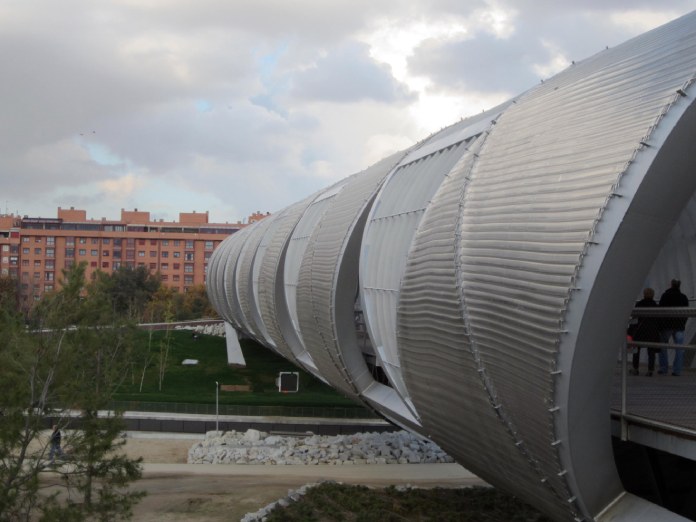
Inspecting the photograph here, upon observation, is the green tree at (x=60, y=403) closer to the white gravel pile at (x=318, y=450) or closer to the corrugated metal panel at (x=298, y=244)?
the corrugated metal panel at (x=298, y=244)

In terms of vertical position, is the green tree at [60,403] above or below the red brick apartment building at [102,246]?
below

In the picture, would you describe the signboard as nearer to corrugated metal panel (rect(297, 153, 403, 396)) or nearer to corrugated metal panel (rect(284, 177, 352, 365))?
corrugated metal panel (rect(284, 177, 352, 365))

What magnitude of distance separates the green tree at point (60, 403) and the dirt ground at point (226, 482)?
247 cm

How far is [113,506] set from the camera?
1459 centimetres

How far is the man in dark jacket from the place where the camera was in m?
9.55

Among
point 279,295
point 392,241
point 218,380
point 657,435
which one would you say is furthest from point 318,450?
point 657,435

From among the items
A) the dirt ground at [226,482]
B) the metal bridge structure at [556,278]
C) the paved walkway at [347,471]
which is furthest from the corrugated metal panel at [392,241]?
the paved walkway at [347,471]

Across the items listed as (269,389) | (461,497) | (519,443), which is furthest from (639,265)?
(269,389)

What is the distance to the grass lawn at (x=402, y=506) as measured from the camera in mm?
16750

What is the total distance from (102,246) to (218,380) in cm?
7199

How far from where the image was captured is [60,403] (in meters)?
15.4

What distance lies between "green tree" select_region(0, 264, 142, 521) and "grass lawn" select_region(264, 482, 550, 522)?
3522 mm

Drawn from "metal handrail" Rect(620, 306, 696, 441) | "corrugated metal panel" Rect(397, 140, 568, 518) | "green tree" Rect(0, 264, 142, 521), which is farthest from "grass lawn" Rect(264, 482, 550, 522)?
"metal handrail" Rect(620, 306, 696, 441)

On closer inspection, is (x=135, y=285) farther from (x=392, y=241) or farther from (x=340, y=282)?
(x=392, y=241)
